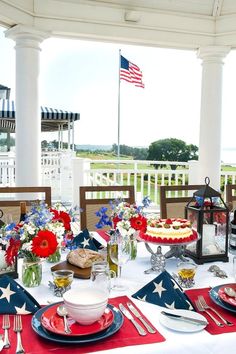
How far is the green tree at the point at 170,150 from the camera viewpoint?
31.2 ft

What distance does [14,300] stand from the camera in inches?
46.3

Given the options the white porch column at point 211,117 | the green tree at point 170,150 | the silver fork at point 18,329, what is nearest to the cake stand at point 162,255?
the silver fork at point 18,329

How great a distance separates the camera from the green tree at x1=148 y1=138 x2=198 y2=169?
31.2 feet

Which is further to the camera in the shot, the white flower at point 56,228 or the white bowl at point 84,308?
the white flower at point 56,228

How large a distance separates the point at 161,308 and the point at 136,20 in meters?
3.66

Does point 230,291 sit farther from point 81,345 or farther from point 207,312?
point 81,345

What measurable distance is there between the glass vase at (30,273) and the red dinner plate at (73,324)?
28 centimetres

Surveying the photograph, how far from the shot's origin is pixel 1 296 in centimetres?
119

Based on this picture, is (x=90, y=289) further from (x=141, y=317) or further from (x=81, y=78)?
(x=81, y=78)

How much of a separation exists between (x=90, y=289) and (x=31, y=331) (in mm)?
209

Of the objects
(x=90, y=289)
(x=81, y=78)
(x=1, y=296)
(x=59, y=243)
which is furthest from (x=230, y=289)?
(x=81, y=78)

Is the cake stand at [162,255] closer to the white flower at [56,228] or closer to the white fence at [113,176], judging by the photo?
the white flower at [56,228]

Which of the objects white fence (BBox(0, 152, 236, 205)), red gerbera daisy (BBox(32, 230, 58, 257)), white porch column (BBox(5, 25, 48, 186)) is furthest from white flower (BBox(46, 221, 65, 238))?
white fence (BBox(0, 152, 236, 205))

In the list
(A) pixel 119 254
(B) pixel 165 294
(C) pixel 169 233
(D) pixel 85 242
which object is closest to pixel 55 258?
(D) pixel 85 242
